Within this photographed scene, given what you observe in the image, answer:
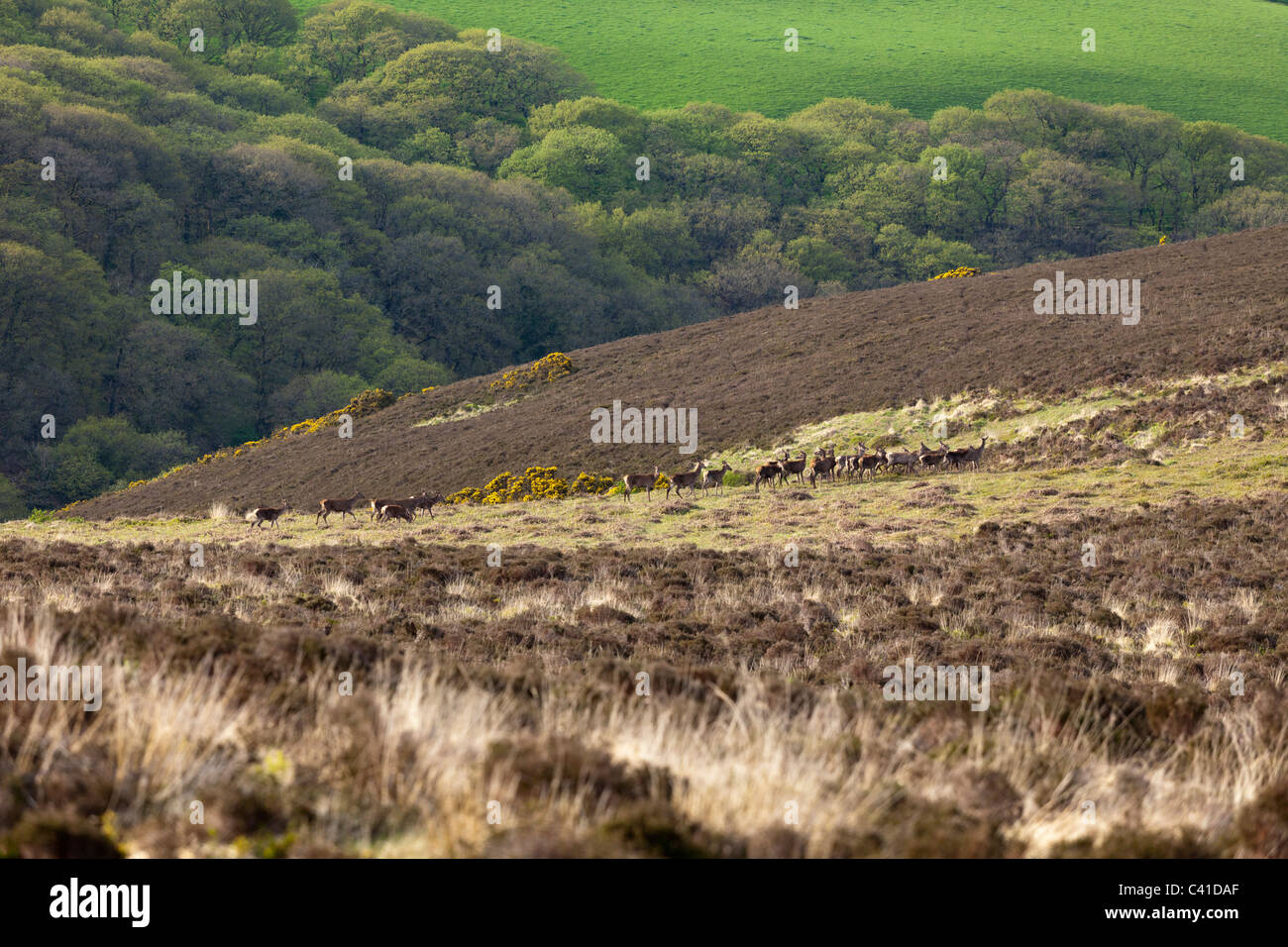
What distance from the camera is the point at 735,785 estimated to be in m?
4.96

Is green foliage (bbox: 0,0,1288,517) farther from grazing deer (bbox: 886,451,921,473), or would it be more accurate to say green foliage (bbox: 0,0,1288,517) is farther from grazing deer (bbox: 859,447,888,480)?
grazing deer (bbox: 886,451,921,473)

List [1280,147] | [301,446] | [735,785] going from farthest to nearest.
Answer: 1. [1280,147]
2. [301,446]
3. [735,785]

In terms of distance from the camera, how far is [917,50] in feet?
465

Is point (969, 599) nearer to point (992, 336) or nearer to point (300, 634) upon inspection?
point (300, 634)

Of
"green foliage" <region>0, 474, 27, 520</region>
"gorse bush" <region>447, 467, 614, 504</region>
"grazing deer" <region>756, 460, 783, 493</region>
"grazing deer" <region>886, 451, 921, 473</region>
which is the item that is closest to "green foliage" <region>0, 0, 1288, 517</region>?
"green foliage" <region>0, 474, 27, 520</region>

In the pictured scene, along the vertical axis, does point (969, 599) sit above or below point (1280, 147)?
below

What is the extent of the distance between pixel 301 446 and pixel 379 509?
Result: 24.3 meters

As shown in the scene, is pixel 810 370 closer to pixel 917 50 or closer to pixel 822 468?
pixel 822 468

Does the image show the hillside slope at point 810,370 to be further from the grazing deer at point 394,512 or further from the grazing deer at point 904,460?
the grazing deer at point 394,512

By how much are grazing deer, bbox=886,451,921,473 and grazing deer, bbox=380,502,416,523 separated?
13.8m

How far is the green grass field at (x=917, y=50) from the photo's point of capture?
423 feet

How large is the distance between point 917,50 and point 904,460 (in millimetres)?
129507

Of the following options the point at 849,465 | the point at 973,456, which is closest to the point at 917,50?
the point at 973,456
